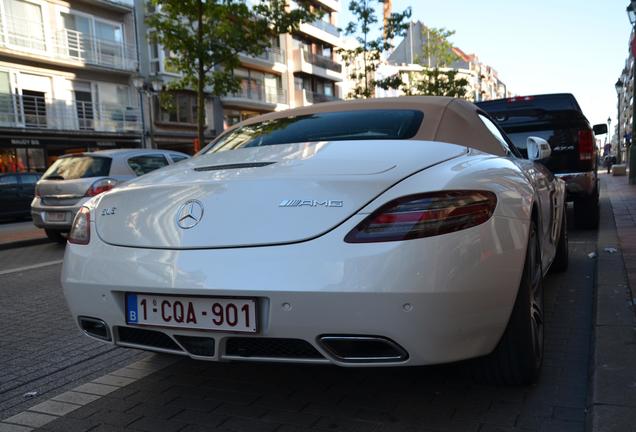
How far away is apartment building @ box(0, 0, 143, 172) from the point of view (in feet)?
80.0

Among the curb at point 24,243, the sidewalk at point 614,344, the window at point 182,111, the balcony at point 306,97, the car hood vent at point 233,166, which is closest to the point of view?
the sidewalk at point 614,344

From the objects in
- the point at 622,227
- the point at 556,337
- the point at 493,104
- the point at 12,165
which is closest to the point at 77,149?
the point at 12,165

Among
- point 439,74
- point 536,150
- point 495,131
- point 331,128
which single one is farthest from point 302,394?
point 439,74

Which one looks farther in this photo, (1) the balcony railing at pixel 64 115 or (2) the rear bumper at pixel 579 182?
(1) the balcony railing at pixel 64 115

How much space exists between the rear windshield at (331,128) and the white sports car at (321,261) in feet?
1.22

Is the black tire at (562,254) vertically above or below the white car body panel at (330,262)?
below

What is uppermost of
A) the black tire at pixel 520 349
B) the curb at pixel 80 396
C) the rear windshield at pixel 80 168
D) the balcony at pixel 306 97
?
the balcony at pixel 306 97

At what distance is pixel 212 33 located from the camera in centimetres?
1578

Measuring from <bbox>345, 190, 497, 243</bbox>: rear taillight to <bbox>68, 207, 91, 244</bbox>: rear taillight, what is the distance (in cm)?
123

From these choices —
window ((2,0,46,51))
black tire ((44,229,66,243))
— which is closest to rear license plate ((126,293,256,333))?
black tire ((44,229,66,243))

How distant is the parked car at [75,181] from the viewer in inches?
349

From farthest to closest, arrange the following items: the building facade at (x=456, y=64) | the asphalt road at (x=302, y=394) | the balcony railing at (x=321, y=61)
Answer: the building facade at (x=456, y=64), the balcony railing at (x=321, y=61), the asphalt road at (x=302, y=394)

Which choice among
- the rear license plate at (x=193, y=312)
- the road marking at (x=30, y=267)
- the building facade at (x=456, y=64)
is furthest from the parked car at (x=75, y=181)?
the building facade at (x=456, y=64)

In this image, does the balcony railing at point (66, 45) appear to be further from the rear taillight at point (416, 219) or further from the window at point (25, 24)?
the rear taillight at point (416, 219)
